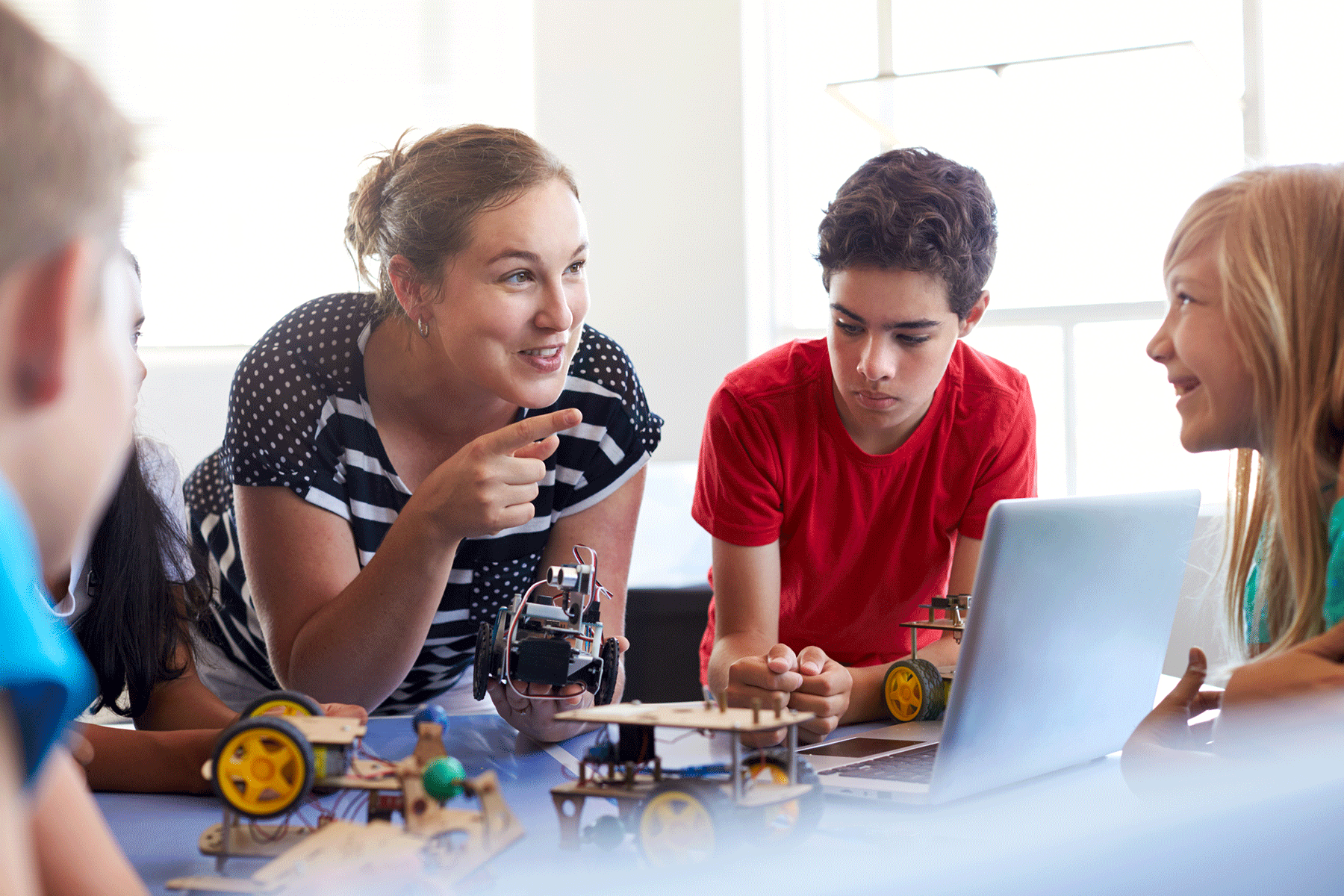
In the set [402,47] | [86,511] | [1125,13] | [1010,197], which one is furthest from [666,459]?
[86,511]

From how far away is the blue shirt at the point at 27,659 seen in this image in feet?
0.98

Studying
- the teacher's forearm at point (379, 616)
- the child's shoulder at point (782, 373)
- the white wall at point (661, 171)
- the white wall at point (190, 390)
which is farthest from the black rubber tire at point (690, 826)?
the white wall at point (190, 390)

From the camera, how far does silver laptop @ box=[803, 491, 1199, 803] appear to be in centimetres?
78

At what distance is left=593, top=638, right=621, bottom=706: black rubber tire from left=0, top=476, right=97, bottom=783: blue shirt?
31.2 inches

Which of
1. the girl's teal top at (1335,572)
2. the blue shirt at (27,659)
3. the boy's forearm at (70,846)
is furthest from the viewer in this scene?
the girl's teal top at (1335,572)

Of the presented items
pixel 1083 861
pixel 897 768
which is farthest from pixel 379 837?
pixel 897 768

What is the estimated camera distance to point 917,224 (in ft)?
4.41

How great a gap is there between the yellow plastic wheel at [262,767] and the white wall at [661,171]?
2.98 meters

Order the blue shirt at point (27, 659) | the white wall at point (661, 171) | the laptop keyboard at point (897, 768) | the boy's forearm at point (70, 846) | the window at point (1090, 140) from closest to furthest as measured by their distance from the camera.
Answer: the blue shirt at point (27, 659) → the boy's forearm at point (70, 846) → the laptop keyboard at point (897, 768) → the window at point (1090, 140) → the white wall at point (661, 171)

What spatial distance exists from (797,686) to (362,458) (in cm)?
63

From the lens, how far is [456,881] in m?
0.58

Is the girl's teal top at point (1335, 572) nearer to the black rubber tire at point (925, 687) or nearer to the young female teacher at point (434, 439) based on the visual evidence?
the black rubber tire at point (925, 687)

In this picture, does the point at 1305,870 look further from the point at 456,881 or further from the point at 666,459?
the point at 666,459

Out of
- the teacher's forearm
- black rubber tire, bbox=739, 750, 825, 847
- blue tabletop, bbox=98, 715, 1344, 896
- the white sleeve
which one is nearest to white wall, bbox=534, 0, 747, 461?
the white sleeve
